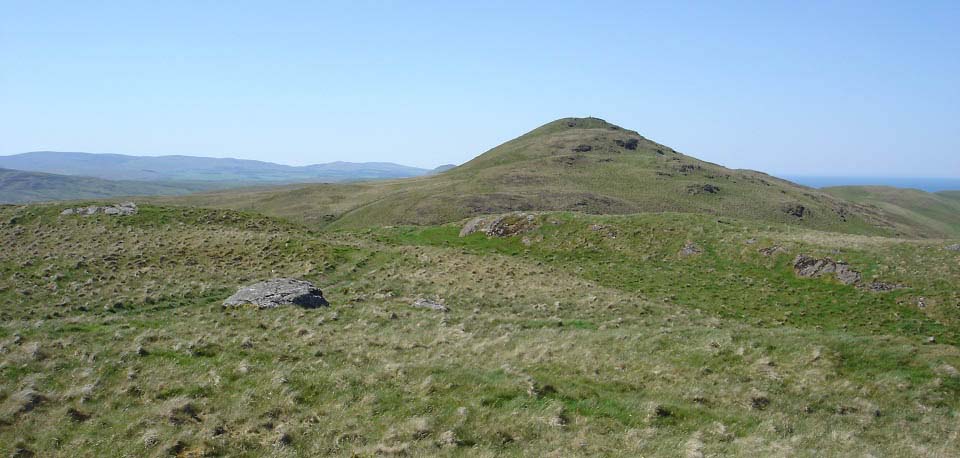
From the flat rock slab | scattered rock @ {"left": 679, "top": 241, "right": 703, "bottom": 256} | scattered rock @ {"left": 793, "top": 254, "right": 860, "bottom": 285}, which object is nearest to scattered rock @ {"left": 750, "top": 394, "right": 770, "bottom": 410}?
the flat rock slab

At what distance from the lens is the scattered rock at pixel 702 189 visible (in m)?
129

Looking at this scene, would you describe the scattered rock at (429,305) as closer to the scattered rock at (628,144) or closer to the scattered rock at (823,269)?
the scattered rock at (823,269)

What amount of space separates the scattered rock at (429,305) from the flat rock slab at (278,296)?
463cm

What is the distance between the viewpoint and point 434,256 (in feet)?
135

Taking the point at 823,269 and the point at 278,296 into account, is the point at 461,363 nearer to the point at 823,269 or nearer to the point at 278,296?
the point at 278,296

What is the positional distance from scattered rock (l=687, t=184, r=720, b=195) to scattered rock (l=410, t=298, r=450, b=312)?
11541 centimetres

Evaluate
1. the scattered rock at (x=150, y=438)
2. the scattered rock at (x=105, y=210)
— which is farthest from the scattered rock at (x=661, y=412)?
the scattered rock at (x=105, y=210)

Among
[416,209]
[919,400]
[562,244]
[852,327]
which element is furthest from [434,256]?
[416,209]

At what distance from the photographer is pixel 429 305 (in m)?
26.8

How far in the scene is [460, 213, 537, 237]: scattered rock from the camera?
52669 millimetres

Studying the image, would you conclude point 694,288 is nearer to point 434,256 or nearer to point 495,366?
point 434,256

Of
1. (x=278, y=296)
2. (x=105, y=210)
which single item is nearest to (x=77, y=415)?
(x=278, y=296)

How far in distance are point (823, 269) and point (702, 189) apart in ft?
330

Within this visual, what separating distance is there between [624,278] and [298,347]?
28162 mm
